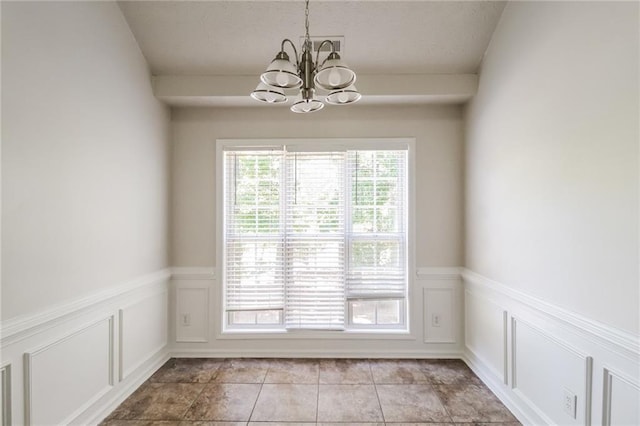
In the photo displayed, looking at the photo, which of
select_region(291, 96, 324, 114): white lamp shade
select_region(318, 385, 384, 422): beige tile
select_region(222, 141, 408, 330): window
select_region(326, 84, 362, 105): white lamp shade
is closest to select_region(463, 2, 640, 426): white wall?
select_region(222, 141, 408, 330): window

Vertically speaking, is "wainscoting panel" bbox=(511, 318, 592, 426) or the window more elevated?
the window

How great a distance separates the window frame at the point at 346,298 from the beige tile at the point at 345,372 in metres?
0.24

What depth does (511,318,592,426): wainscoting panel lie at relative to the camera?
5.96ft

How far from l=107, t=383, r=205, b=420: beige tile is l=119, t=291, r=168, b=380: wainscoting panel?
0.66 ft

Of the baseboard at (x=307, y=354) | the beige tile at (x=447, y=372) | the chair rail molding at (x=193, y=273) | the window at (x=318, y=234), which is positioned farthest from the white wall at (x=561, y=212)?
the chair rail molding at (x=193, y=273)

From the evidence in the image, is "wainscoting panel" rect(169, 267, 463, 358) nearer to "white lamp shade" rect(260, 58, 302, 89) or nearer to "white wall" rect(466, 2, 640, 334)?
"white wall" rect(466, 2, 640, 334)

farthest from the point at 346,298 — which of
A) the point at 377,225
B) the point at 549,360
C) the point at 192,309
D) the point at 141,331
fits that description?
the point at 141,331

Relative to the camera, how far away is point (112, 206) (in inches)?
97.6

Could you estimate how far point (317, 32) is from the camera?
9.06ft

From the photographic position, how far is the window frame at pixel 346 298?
3354 mm

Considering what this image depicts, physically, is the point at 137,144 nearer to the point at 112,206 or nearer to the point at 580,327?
the point at 112,206

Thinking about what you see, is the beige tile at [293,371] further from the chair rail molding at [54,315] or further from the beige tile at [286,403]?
the chair rail molding at [54,315]

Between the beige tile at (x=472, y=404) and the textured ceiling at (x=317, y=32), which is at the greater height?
the textured ceiling at (x=317, y=32)

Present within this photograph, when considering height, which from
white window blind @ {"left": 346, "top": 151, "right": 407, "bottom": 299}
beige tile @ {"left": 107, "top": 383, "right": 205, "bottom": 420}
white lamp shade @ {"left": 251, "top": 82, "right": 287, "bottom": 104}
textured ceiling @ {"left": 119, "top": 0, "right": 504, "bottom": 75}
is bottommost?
beige tile @ {"left": 107, "top": 383, "right": 205, "bottom": 420}
